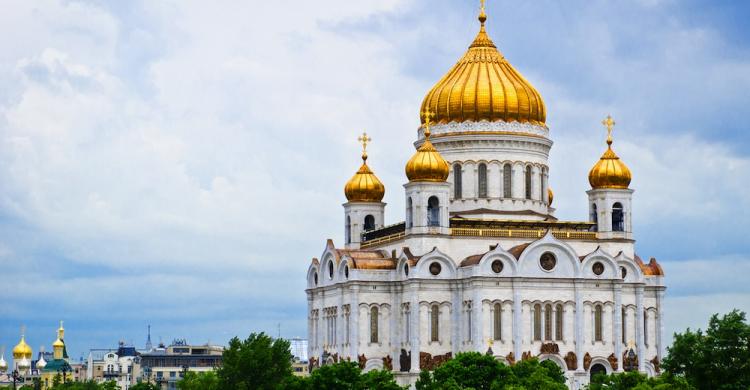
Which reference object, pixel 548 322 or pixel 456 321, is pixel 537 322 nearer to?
pixel 548 322

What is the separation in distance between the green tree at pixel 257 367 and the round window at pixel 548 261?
46.2 ft

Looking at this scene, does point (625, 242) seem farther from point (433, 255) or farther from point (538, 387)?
point (538, 387)

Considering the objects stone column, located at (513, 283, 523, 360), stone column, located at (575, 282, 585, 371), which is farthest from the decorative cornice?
stone column, located at (513, 283, 523, 360)

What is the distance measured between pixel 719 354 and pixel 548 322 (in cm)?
1570

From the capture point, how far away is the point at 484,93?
9675cm

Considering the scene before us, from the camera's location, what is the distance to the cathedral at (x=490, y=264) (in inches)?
3585

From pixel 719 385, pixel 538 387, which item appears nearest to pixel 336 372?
pixel 538 387

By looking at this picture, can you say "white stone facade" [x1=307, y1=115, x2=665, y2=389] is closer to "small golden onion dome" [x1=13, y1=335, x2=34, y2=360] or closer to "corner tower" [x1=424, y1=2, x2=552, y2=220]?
"corner tower" [x1=424, y1=2, x2=552, y2=220]

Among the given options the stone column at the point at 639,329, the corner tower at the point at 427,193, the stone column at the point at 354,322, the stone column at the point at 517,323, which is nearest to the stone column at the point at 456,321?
the stone column at the point at 517,323

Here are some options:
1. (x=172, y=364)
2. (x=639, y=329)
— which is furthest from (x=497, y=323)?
(x=172, y=364)

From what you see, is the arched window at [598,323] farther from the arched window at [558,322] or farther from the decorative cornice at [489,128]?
the decorative cornice at [489,128]

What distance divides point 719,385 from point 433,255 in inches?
761

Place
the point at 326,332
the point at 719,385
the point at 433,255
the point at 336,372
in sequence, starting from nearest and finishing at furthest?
the point at 719,385 < the point at 336,372 < the point at 433,255 < the point at 326,332

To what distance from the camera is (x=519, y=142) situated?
9644cm
